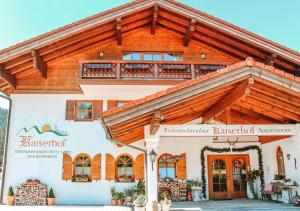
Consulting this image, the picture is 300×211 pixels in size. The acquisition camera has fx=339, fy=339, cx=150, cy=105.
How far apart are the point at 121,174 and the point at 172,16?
6465 mm

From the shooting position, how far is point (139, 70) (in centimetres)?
1246

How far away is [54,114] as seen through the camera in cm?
1321

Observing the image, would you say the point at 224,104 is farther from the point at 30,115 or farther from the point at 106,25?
the point at 30,115

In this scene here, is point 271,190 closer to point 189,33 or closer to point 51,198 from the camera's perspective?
point 189,33

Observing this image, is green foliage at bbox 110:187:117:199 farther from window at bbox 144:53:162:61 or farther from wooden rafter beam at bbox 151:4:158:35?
wooden rafter beam at bbox 151:4:158:35

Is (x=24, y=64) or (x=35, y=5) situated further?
(x=35, y=5)

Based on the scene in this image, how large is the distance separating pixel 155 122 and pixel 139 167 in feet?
18.5

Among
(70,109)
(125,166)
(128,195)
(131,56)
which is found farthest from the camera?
(131,56)

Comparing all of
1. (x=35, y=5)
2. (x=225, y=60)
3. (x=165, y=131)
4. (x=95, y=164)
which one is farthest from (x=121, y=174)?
(x=35, y=5)

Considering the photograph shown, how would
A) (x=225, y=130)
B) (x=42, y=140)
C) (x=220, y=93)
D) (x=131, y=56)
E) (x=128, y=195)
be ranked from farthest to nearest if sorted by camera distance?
(x=131, y=56) < (x=42, y=140) < (x=128, y=195) < (x=225, y=130) < (x=220, y=93)

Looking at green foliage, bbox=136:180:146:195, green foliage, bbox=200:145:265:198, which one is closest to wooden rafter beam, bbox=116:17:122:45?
green foliage, bbox=200:145:265:198

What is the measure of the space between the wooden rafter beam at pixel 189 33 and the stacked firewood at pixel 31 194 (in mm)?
7946

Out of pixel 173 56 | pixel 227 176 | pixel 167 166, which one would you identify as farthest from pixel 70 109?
pixel 227 176

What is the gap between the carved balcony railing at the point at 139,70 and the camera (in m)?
12.3
